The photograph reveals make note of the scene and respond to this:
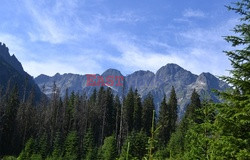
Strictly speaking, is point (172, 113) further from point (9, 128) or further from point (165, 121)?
point (9, 128)

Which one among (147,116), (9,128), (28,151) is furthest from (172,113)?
(9,128)

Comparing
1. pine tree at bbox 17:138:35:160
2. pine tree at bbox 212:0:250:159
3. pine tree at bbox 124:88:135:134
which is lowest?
pine tree at bbox 17:138:35:160

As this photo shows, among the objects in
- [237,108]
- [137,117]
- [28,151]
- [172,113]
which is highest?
[172,113]

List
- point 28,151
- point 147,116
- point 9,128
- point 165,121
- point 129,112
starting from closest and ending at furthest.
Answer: point 28,151 < point 9,128 < point 165,121 < point 129,112 < point 147,116

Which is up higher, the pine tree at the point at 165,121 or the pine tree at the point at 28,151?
the pine tree at the point at 165,121

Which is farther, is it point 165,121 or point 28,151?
point 165,121

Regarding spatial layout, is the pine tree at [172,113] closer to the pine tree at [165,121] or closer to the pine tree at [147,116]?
the pine tree at [165,121]

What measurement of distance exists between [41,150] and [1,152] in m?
23.7

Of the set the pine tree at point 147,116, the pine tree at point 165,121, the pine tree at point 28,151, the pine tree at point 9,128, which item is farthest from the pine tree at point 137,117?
the pine tree at point 28,151

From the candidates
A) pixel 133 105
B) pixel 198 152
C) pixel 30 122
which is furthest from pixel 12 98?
pixel 198 152

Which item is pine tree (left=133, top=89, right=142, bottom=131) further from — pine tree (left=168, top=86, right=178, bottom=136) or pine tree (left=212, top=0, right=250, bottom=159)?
pine tree (left=212, top=0, right=250, bottom=159)

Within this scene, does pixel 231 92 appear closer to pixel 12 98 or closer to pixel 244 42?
pixel 244 42

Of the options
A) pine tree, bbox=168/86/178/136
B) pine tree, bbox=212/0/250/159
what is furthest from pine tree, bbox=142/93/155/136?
pine tree, bbox=212/0/250/159

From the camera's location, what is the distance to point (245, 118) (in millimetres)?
10977
